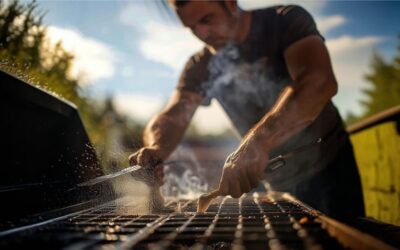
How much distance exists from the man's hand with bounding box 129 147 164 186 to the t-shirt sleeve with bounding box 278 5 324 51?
4.62ft

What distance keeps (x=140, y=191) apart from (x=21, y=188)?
80 centimetres

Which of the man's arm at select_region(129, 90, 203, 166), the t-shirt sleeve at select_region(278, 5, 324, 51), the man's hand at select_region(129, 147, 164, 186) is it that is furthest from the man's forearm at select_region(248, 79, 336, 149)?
the man's arm at select_region(129, 90, 203, 166)

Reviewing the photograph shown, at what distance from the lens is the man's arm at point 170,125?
2.98 metres

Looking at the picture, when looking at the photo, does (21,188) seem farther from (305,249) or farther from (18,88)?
(305,249)

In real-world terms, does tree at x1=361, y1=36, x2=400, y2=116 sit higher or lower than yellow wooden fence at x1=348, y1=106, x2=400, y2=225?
higher

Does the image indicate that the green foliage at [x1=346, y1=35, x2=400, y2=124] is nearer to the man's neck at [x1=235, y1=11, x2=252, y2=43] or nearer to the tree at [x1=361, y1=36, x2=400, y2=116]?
the tree at [x1=361, y1=36, x2=400, y2=116]

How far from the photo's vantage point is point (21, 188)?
1.90m

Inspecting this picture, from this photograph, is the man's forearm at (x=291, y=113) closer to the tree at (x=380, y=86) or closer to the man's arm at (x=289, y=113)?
the man's arm at (x=289, y=113)

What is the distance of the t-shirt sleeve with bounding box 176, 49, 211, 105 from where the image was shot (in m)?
3.51

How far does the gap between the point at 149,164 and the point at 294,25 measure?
5.23 ft

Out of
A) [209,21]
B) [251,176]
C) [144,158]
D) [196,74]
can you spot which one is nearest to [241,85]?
[196,74]

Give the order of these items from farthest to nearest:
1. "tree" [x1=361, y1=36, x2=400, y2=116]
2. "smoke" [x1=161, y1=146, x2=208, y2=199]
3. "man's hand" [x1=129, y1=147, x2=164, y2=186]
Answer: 1. "tree" [x1=361, y1=36, x2=400, y2=116]
2. "smoke" [x1=161, y1=146, x2=208, y2=199]
3. "man's hand" [x1=129, y1=147, x2=164, y2=186]

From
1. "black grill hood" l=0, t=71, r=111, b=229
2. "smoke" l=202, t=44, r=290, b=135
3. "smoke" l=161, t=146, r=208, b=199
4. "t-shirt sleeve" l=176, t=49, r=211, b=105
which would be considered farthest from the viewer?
"smoke" l=161, t=146, r=208, b=199

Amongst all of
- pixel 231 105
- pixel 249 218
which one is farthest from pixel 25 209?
pixel 231 105
